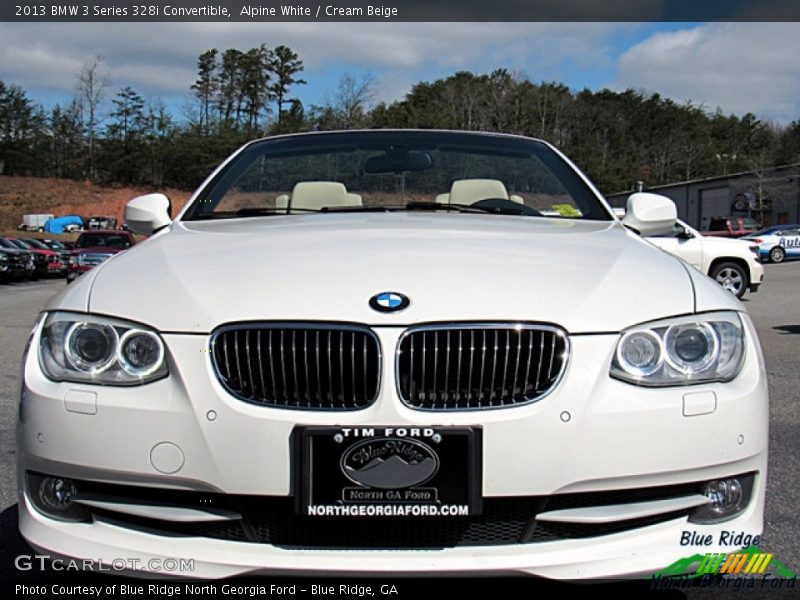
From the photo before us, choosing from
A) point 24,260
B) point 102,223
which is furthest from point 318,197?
point 102,223

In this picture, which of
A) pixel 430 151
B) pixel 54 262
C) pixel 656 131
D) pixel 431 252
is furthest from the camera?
pixel 656 131

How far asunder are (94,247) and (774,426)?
72.9ft

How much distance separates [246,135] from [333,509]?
7483 cm

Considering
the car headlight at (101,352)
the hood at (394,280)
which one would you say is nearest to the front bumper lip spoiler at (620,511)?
the hood at (394,280)

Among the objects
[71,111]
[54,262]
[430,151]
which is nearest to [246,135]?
[71,111]

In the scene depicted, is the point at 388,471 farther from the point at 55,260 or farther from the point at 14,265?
the point at 55,260

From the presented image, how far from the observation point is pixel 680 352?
2053mm

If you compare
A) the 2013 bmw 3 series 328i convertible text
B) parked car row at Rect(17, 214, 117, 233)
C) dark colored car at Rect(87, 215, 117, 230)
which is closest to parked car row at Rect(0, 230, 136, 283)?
the 2013 bmw 3 series 328i convertible text

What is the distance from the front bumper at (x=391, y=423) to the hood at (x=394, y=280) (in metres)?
0.10

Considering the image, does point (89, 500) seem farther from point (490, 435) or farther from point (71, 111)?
point (71, 111)

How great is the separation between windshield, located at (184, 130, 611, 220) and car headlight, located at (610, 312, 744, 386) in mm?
1253

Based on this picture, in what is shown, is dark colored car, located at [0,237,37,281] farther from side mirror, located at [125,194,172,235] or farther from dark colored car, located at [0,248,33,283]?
side mirror, located at [125,194,172,235]

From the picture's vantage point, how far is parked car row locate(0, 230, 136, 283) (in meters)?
22.3

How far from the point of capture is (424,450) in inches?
73.6
